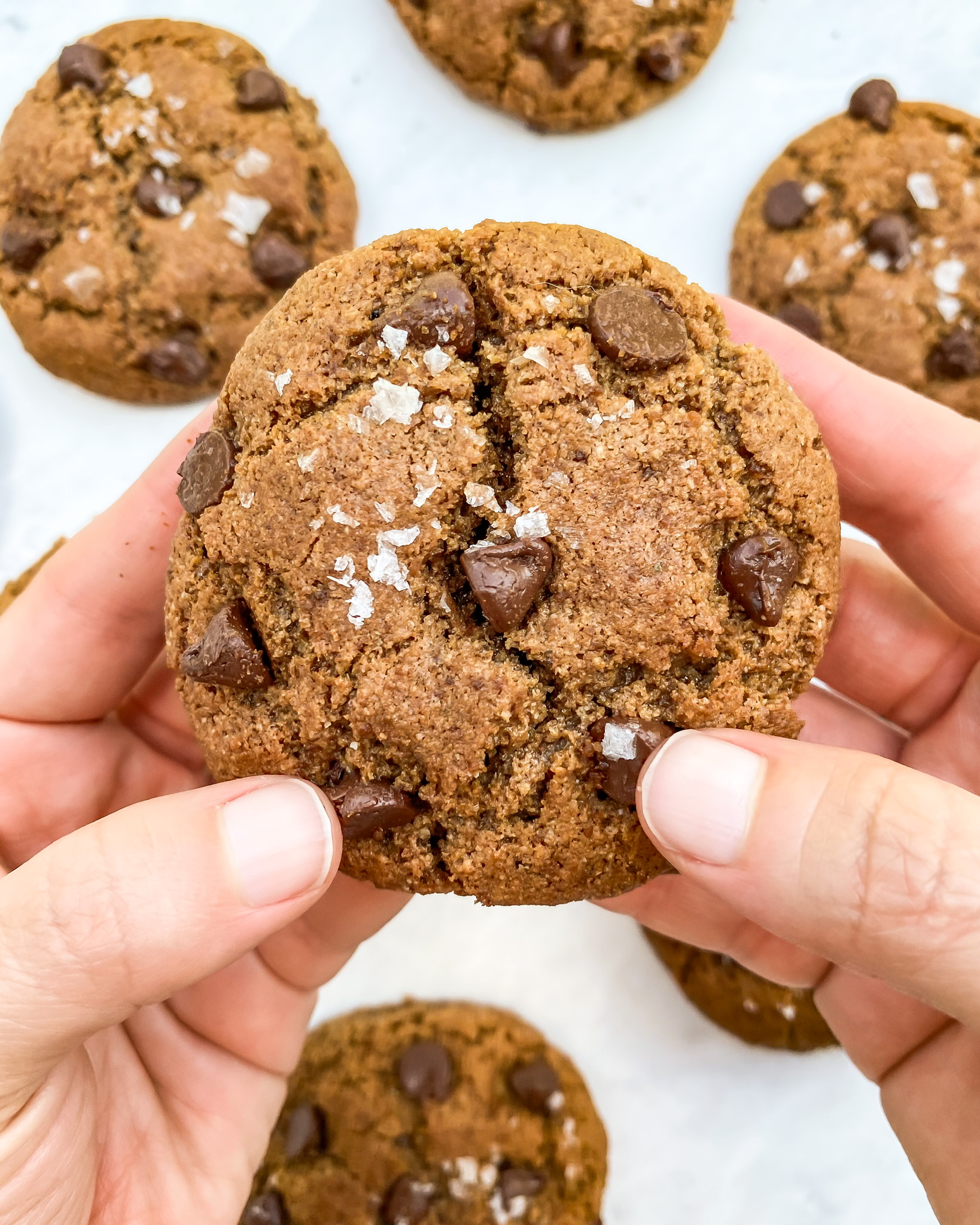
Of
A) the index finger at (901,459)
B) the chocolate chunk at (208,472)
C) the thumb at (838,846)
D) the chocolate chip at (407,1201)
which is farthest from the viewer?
the chocolate chip at (407,1201)

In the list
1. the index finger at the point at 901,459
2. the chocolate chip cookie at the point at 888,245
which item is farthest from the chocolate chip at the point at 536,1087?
the chocolate chip cookie at the point at 888,245

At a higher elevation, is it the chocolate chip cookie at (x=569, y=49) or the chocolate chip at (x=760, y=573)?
the chocolate chip cookie at (x=569, y=49)

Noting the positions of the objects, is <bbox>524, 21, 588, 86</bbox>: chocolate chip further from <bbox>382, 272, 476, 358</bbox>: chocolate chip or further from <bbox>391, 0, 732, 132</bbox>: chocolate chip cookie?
<bbox>382, 272, 476, 358</bbox>: chocolate chip

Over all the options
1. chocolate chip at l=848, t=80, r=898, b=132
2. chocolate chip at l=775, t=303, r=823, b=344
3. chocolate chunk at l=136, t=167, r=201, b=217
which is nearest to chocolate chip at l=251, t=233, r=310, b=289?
chocolate chunk at l=136, t=167, r=201, b=217

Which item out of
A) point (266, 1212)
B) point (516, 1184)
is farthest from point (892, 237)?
point (266, 1212)

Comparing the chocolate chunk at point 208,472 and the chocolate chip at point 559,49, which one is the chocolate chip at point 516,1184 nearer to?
the chocolate chunk at point 208,472

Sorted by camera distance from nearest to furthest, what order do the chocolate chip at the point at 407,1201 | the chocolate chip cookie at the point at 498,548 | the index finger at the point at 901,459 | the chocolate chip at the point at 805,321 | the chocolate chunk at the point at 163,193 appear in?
the chocolate chip cookie at the point at 498,548 < the index finger at the point at 901,459 < the chocolate chip at the point at 407,1201 < the chocolate chunk at the point at 163,193 < the chocolate chip at the point at 805,321
